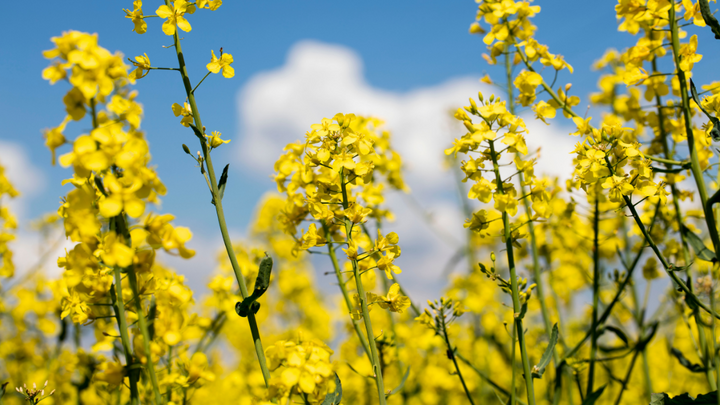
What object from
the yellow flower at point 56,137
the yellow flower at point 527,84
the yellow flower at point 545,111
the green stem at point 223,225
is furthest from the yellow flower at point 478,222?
the yellow flower at point 56,137

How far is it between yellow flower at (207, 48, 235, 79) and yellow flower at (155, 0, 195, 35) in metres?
0.15

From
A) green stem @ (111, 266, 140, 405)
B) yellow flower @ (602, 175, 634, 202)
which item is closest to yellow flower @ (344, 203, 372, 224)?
green stem @ (111, 266, 140, 405)

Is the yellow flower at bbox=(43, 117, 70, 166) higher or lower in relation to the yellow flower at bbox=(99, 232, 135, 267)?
higher

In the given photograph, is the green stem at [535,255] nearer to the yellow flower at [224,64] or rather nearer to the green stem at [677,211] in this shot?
the green stem at [677,211]

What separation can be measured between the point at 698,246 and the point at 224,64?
2.39 meters

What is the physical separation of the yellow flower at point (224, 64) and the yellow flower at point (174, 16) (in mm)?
149

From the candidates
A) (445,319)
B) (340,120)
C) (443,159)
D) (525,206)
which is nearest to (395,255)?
(340,120)

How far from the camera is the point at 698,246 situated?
2396mm

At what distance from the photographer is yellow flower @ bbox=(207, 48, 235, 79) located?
1.92m

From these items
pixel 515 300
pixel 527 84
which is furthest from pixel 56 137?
pixel 527 84

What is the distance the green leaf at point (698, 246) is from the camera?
2.27m

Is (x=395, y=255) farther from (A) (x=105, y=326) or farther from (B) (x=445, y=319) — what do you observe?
(A) (x=105, y=326)

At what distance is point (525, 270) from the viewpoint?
3.59 metres

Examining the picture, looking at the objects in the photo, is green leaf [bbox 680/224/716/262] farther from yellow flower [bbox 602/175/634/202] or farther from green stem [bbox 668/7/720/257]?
yellow flower [bbox 602/175/634/202]
